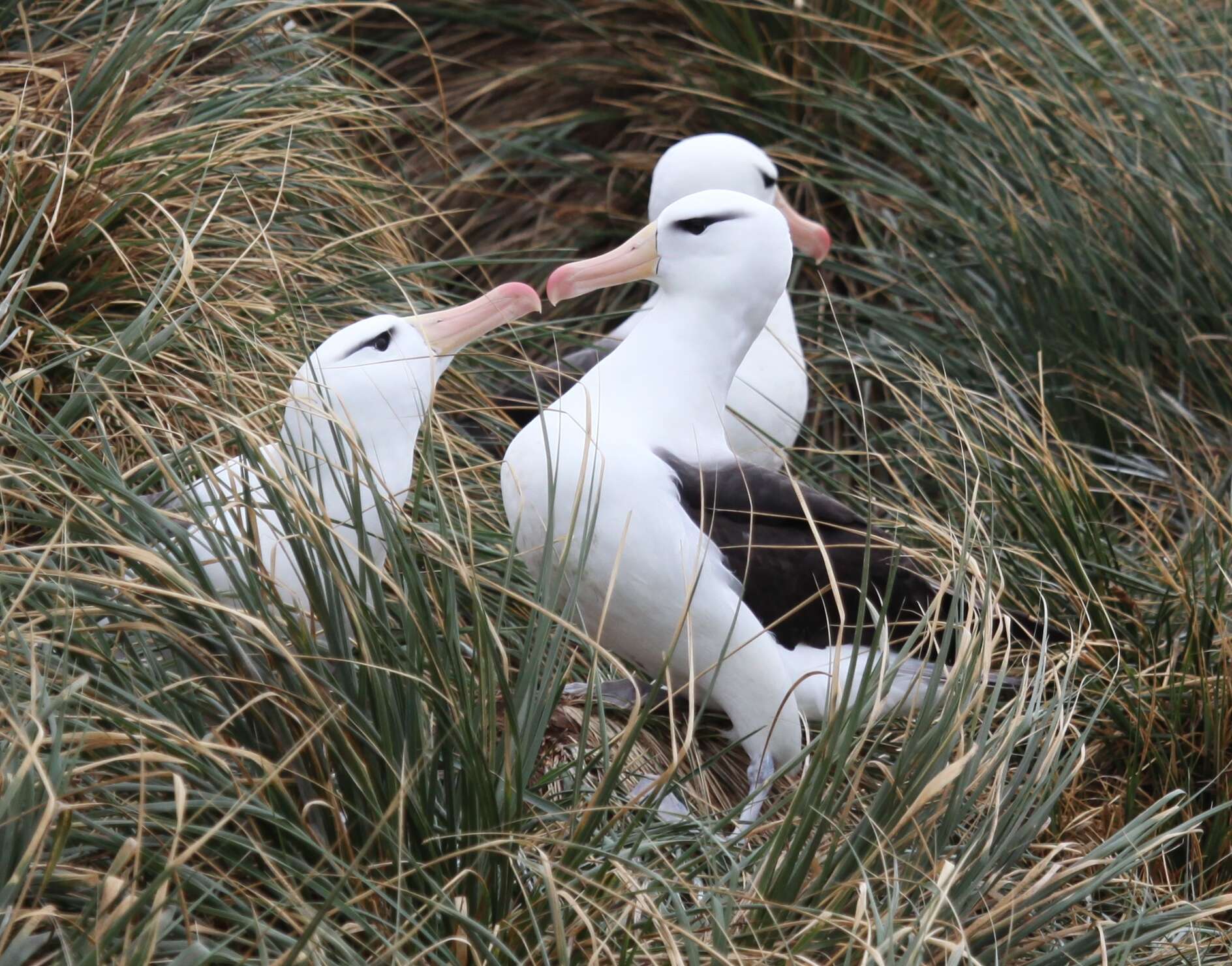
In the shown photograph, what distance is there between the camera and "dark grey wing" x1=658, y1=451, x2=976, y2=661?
3029 mm

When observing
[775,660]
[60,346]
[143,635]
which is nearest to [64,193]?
[60,346]

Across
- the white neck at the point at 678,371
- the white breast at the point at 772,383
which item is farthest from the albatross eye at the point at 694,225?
the white breast at the point at 772,383

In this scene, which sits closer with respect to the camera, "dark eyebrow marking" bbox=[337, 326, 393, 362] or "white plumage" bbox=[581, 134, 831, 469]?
"dark eyebrow marking" bbox=[337, 326, 393, 362]

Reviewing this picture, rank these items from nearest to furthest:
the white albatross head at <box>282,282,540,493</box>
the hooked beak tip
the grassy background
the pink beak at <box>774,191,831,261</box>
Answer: the grassy background
the white albatross head at <box>282,282,540,493</box>
the hooked beak tip
the pink beak at <box>774,191,831,261</box>

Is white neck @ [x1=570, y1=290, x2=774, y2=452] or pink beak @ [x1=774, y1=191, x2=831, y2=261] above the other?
white neck @ [x1=570, y1=290, x2=774, y2=452]

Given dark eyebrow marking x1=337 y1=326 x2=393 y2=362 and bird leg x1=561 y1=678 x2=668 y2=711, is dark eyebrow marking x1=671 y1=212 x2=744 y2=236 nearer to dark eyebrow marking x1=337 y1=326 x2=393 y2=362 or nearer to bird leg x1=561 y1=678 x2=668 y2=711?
dark eyebrow marking x1=337 y1=326 x2=393 y2=362

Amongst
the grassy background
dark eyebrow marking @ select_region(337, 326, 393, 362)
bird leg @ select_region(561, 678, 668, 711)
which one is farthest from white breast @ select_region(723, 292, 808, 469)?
dark eyebrow marking @ select_region(337, 326, 393, 362)

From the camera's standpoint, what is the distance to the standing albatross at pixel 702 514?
2.88 m

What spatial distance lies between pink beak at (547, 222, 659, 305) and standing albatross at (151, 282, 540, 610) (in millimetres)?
208

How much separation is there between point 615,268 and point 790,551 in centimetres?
73

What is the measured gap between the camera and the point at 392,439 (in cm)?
293

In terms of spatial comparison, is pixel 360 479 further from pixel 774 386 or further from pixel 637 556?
pixel 774 386

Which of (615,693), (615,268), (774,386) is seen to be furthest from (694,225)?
(774,386)

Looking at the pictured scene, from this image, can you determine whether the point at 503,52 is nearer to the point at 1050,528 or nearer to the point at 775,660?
the point at 1050,528
